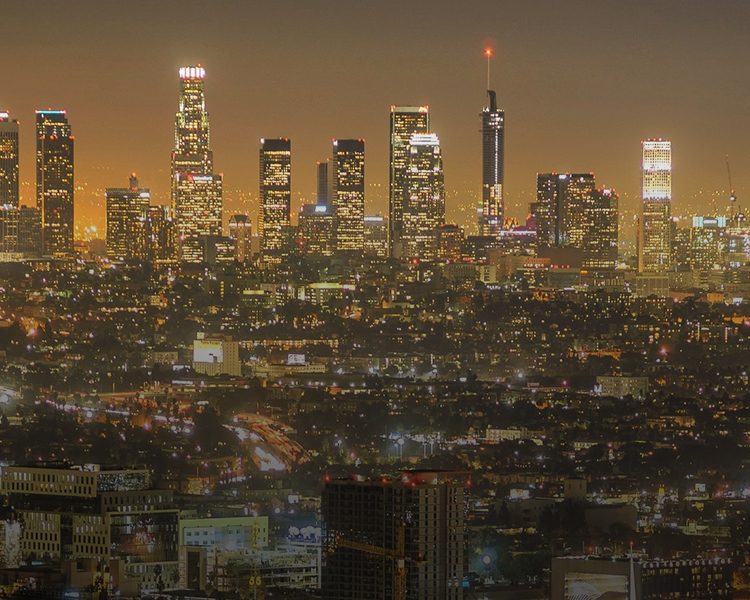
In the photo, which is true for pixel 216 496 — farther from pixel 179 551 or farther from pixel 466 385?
pixel 466 385

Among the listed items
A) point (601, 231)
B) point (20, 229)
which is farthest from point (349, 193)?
point (20, 229)

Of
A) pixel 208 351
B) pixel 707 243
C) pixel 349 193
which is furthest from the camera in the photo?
pixel 707 243

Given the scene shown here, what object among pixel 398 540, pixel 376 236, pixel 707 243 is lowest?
pixel 398 540

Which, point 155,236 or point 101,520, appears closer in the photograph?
point 101,520

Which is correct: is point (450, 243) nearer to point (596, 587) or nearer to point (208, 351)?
point (208, 351)

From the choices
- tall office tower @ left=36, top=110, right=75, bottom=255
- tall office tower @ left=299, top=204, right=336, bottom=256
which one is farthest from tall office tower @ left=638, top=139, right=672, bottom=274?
tall office tower @ left=36, top=110, right=75, bottom=255

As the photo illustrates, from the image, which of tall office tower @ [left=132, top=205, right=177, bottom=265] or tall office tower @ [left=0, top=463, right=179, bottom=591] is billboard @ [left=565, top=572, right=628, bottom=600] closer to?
tall office tower @ [left=0, top=463, right=179, bottom=591]

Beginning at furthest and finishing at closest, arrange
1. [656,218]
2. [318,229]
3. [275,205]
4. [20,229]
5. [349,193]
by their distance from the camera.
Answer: [656,218], [318,229], [349,193], [275,205], [20,229]
